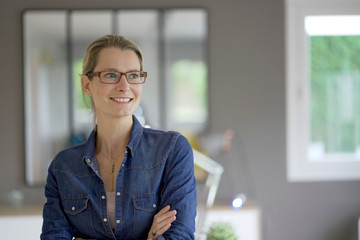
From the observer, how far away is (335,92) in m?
3.99

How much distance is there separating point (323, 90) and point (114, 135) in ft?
8.84

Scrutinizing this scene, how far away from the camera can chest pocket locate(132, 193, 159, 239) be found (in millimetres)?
1650

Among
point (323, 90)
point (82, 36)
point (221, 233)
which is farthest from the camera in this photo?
point (323, 90)

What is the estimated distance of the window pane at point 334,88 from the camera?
3.92 metres

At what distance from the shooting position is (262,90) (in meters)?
3.76

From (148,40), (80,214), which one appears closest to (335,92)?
(148,40)

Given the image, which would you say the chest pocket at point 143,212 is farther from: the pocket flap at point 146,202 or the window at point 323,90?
the window at point 323,90

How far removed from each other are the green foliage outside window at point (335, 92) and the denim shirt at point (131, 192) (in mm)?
2519

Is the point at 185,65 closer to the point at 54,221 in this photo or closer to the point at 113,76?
the point at 113,76

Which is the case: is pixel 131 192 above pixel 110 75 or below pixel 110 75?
below

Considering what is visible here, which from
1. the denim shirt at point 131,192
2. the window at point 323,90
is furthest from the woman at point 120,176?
the window at point 323,90

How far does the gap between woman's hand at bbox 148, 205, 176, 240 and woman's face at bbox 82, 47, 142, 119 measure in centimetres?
38

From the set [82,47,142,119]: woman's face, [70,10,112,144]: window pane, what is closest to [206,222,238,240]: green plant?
[82,47,142,119]: woman's face

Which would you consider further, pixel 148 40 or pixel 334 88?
pixel 334 88
